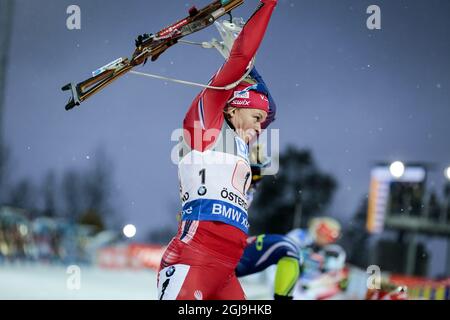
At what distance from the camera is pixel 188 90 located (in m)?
8.23

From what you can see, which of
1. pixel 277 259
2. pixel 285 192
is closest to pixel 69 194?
pixel 285 192

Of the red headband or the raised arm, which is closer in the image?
the raised arm

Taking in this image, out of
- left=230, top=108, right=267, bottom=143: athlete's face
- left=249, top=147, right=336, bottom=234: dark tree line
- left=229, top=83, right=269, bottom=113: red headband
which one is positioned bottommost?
left=230, top=108, right=267, bottom=143: athlete's face

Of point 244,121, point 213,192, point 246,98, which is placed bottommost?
point 213,192

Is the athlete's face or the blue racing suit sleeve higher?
the blue racing suit sleeve

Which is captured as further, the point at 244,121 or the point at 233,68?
the point at 244,121

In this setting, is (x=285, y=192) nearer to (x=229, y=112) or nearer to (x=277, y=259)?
(x=277, y=259)

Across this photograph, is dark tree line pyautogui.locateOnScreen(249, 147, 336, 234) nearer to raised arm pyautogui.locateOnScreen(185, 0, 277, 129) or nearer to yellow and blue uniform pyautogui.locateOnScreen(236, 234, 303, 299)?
yellow and blue uniform pyautogui.locateOnScreen(236, 234, 303, 299)

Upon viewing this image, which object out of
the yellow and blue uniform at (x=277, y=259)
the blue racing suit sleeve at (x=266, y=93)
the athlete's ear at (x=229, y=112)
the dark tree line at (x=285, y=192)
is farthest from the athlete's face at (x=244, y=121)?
the dark tree line at (x=285, y=192)

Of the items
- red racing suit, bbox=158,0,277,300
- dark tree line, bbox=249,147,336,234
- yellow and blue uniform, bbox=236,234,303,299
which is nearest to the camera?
red racing suit, bbox=158,0,277,300

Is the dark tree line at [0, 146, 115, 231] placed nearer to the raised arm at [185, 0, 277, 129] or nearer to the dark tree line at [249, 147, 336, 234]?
the dark tree line at [249, 147, 336, 234]

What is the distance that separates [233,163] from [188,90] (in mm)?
4223

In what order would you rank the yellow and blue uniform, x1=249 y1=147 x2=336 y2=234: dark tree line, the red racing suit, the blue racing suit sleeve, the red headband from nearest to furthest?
the red racing suit, the red headband, the blue racing suit sleeve, the yellow and blue uniform, x1=249 y1=147 x2=336 y2=234: dark tree line

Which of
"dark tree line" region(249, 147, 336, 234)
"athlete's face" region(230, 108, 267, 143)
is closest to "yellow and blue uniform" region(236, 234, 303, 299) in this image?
"athlete's face" region(230, 108, 267, 143)
